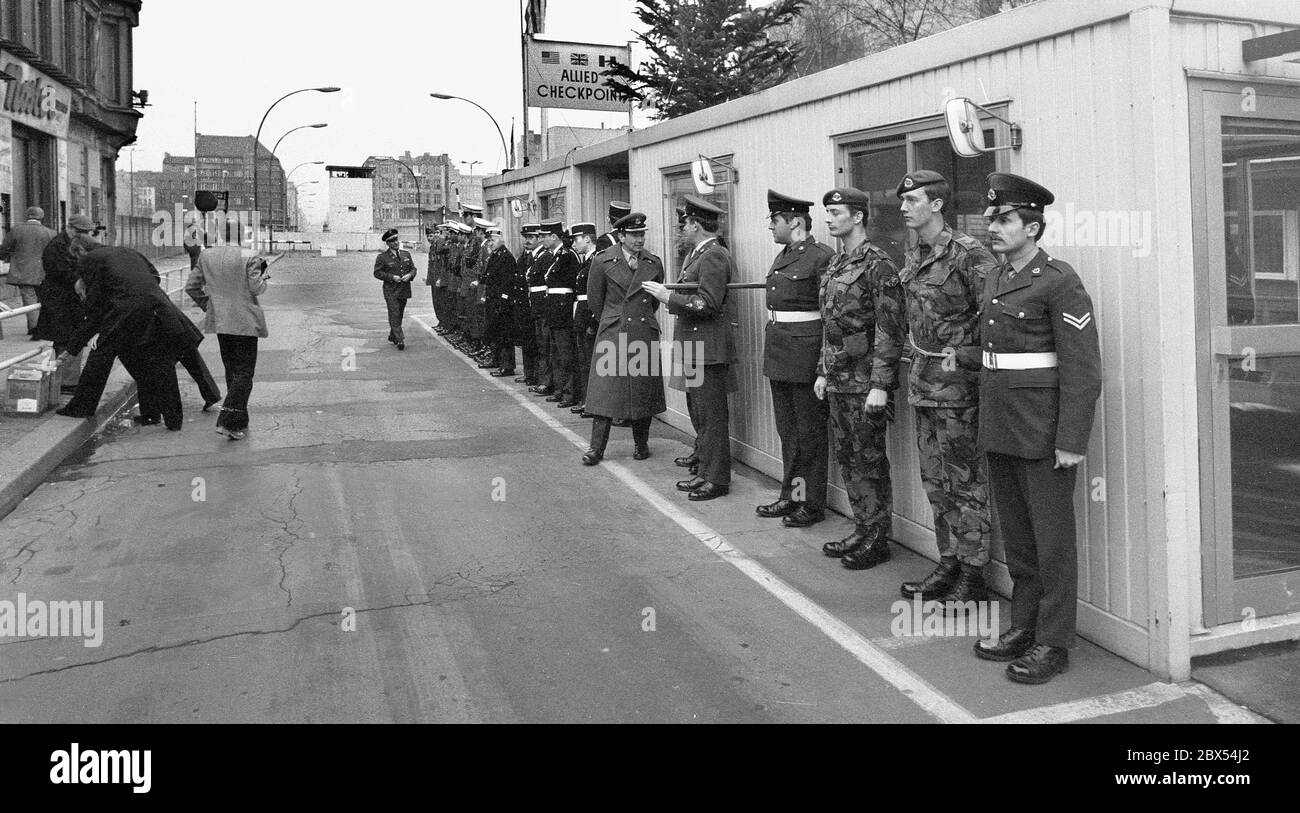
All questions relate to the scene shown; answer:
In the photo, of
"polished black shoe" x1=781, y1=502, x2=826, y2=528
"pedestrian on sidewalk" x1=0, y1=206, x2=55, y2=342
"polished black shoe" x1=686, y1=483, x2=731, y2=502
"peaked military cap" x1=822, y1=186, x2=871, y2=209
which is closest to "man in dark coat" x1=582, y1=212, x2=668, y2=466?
"polished black shoe" x1=686, y1=483, x2=731, y2=502

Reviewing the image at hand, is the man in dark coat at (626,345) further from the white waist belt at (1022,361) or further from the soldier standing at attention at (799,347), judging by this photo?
the white waist belt at (1022,361)

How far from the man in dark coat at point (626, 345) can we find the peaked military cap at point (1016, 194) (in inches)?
163

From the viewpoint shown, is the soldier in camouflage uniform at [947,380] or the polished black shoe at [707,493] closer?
the soldier in camouflage uniform at [947,380]

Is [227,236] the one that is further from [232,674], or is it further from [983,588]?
[983,588]

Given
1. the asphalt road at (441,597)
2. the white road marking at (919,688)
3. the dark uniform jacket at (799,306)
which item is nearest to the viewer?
the white road marking at (919,688)

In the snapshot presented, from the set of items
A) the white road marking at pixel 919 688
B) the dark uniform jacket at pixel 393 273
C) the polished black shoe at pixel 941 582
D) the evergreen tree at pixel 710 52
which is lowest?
the white road marking at pixel 919 688

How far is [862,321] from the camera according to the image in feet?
19.2

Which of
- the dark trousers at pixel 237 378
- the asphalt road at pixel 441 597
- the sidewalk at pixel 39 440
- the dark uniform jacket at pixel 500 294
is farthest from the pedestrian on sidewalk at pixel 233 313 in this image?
the dark uniform jacket at pixel 500 294

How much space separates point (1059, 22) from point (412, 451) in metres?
6.05

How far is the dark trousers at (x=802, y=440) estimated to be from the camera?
658 centimetres

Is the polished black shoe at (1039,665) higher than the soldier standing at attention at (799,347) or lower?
lower

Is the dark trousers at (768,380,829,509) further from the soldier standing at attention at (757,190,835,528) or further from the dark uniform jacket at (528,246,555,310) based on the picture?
the dark uniform jacket at (528,246,555,310)

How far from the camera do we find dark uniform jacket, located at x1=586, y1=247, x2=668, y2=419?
8.30 metres
